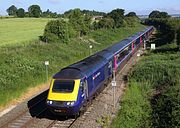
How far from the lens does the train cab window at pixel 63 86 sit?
759 inches

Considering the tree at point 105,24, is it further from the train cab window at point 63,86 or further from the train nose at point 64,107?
the train nose at point 64,107

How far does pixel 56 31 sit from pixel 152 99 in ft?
96.7

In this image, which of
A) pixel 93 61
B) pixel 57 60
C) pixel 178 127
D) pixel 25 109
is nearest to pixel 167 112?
pixel 178 127

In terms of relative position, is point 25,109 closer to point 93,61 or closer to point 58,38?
point 93,61

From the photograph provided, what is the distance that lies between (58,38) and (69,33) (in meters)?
3.40

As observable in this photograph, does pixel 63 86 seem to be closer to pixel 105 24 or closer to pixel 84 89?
pixel 84 89

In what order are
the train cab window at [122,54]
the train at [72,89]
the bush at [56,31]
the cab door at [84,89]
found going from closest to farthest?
the train at [72,89], the cab door at [84,89], the train cab window at [122,54], the bush at [56,31]

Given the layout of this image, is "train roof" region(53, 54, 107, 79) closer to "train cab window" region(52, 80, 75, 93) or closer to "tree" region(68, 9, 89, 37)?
"train cab window" region(52, 80, 75, 93)

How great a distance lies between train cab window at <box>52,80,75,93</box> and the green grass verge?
123 inches

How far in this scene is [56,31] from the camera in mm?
50812

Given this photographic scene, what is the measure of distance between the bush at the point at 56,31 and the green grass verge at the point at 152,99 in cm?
2034

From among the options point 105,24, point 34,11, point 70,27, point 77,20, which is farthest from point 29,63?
point 34,11

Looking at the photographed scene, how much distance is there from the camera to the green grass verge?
18.3 m

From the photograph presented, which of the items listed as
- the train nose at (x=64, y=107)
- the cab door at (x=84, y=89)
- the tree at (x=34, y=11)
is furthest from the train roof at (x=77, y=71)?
the tree at (x=34, y=11)
